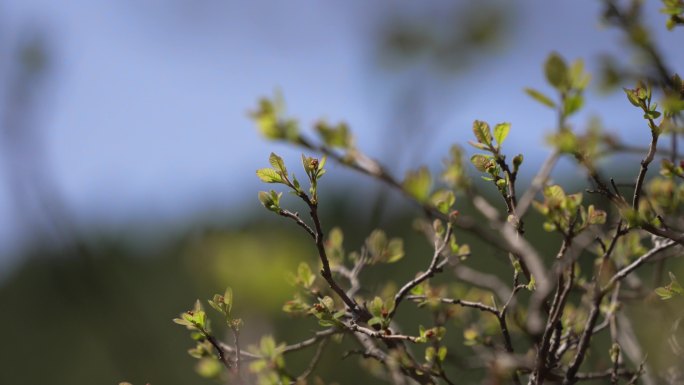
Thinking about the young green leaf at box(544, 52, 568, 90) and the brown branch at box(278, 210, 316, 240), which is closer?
the young green leaf at box(544, 52, 568, 90)

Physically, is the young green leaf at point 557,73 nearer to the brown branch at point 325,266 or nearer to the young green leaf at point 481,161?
the young green leaf at point 481,161

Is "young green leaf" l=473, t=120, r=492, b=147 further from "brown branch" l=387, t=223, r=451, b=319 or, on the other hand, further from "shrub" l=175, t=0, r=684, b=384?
"brown branch" l=387, t=223, r=451, b=319

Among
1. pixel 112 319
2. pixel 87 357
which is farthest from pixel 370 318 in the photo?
pixel 87 357

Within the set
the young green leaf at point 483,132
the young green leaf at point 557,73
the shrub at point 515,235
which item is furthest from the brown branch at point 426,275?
the young green leaf at point 557,73

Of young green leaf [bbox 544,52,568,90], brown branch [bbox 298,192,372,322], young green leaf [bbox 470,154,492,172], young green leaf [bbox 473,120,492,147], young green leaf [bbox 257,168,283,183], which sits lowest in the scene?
brown branch [bbox 298,192,372,322]

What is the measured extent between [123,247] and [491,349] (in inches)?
197

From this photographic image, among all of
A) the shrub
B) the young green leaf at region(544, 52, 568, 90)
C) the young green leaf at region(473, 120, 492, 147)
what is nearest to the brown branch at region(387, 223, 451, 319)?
the shrub

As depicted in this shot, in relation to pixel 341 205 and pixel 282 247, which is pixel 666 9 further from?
pixel 341 205

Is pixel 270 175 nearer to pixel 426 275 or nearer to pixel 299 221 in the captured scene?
pixel 299 221

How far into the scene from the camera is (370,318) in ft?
3.18

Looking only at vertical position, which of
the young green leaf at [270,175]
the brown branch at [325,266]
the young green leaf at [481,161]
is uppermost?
the young green leaf at [481,161]

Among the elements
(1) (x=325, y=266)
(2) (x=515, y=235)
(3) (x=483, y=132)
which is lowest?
(1) (x=325, y=266)

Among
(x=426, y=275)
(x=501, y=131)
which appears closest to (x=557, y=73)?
(x=501, y=131)

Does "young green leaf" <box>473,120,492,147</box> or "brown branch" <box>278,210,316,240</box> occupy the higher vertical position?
"young green leaf" <box>473,120,492,147</box>
